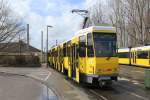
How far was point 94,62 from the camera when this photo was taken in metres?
23.2

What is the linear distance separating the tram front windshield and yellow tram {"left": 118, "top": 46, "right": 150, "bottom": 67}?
2907 cm

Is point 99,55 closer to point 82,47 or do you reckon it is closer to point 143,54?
point 82,47

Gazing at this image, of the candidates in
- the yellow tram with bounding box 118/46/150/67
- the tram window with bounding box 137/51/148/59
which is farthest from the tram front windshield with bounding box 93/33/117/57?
the tram window with bounding box 137/51/148/59

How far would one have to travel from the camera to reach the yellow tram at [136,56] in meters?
53.4

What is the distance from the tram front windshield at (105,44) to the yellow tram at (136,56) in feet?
95.4

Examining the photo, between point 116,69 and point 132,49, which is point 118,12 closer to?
point 132,49

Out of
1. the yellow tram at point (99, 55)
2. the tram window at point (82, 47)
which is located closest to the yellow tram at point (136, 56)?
the tram window at point (82, 47)

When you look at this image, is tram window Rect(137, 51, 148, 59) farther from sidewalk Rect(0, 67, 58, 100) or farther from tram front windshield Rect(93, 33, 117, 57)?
tram front windshield Rect(93, 33, 117, 57)

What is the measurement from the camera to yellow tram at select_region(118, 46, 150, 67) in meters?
53.4

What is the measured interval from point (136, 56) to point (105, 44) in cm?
3658

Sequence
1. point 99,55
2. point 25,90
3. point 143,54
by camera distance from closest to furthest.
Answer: point 99,55, point 25,90, point 143,54

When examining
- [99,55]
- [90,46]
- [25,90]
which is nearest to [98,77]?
[99,55]

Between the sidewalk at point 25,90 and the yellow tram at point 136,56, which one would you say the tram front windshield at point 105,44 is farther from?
the yellow tram at point 136,56

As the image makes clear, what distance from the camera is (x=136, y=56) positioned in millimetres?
59500
